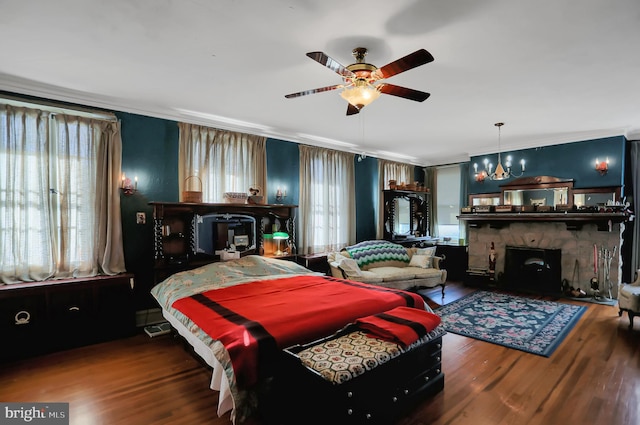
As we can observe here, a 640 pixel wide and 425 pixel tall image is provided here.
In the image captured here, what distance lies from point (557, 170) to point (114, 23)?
22.3 ft

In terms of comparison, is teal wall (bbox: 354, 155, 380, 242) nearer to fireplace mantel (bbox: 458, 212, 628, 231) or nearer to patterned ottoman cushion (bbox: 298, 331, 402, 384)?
fireplace mantel (bbox: 458, 212, 628, 231)

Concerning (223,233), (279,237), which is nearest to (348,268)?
(279,237)

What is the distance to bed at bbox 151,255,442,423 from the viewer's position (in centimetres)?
203

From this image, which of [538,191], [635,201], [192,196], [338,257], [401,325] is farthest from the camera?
[538,191]

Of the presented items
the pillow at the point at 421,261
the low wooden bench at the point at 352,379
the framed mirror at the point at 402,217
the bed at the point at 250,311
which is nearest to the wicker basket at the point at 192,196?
the bed at the point at 250,311

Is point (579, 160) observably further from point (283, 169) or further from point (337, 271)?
point (283, 169)

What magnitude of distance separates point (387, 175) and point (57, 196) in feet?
18.9

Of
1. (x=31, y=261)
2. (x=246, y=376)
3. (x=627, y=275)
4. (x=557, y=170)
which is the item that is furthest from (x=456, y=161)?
(x=31, y=261)

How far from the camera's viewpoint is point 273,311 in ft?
8.34

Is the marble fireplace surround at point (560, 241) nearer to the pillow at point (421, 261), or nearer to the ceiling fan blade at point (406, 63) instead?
the pillow at point (421, 261)

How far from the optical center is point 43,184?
11.3ft

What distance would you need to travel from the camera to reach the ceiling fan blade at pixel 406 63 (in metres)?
1.99

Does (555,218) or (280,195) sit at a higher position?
(280,195)

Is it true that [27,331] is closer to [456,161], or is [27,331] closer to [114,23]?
[114,23]
